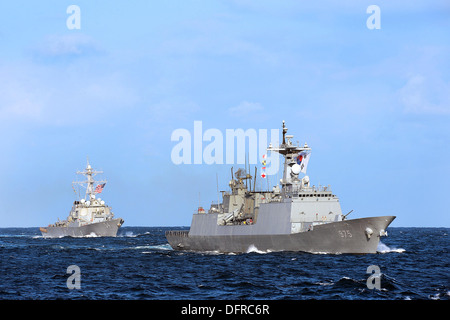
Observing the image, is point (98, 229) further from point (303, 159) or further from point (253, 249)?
point (303, 159)

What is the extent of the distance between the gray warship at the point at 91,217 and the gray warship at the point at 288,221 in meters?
50.4

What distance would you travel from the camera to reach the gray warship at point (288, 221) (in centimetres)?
4012

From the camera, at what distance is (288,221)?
4238 cm

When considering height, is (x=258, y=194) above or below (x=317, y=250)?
above

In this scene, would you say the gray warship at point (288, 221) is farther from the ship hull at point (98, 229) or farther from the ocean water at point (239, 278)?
the ship hull at point (98, 229)

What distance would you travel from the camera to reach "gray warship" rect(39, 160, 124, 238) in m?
101

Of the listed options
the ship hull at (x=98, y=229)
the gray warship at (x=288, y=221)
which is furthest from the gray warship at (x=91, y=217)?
the gray warship at (x=288, y=221)

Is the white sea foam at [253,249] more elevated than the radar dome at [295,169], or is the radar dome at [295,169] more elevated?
the radar dome at [295,169]

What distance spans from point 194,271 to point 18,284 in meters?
A: 10.2
